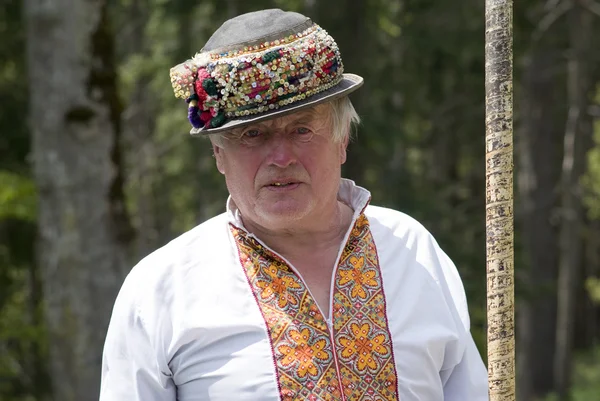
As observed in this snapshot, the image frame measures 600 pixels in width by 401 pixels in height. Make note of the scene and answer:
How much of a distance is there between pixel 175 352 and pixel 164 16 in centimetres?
709

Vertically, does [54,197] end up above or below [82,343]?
above

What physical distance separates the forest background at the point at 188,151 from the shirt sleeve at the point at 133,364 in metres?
3.54

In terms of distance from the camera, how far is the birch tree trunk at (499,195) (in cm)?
Result: 185

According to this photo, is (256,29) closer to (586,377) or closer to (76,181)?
(76,181)

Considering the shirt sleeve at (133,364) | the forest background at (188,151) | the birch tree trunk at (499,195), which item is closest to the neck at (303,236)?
the shirt sleeve at (133,364)

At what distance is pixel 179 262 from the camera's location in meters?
2.32

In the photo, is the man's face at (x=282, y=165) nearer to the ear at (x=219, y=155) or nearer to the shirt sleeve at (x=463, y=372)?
the ear at (x=219, y=155)

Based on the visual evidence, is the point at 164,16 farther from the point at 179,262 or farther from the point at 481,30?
the point at 179,262

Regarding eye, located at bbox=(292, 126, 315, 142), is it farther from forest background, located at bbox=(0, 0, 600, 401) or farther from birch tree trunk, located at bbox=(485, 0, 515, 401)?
forest background, located at bbox=(0, 0, 600, 401)

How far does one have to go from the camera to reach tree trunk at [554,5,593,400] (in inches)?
426

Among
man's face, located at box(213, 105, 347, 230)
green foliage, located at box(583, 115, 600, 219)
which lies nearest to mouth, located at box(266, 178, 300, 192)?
man's face, located at box(213, 105, 347, 230)

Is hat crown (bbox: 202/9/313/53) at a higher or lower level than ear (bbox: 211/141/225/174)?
higher

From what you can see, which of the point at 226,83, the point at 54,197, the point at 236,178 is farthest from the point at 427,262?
the point at 54,197

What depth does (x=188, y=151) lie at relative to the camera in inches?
521
